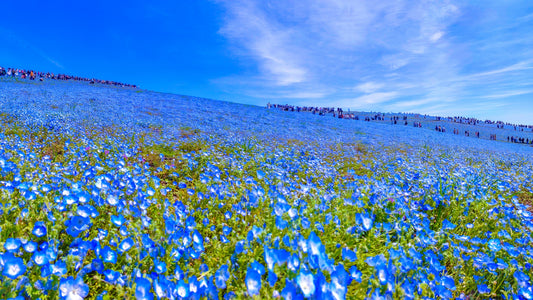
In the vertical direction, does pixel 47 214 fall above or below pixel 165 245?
above

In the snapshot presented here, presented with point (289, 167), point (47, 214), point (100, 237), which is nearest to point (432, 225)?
point (289, 167)

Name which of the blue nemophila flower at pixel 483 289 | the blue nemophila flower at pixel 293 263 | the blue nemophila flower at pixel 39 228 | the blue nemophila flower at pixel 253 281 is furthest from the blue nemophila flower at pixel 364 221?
the blue nemophila flower at pixel 39 228

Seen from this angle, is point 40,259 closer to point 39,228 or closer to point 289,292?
point 39,228

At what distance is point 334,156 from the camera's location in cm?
1015

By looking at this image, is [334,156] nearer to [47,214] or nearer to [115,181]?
[115,181]

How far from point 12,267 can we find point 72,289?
0.37 metres

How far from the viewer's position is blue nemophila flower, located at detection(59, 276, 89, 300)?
5.46ft

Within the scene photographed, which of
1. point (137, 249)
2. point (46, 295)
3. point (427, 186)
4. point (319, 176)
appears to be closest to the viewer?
point (46, 295)

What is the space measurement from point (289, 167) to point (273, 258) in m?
4.93

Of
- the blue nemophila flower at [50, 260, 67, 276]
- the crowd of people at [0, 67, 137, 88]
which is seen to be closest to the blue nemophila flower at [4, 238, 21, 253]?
the blue nemophila flower at [50, 260, 67, 276]

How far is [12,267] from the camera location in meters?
1.59

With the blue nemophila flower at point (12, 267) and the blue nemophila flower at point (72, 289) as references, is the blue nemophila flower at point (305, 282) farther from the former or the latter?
the blue nemophila flower at point (12, 267)

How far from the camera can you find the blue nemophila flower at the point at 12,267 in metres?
1.55

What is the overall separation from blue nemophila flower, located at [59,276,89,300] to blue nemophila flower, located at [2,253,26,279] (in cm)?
A: 23
